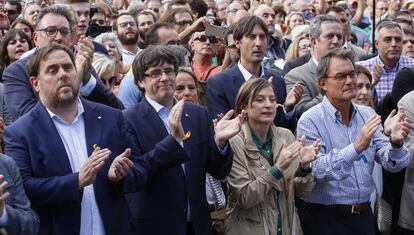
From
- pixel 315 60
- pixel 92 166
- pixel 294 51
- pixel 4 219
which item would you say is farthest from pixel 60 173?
pixel 294 51

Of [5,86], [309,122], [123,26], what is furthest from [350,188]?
[123,26]

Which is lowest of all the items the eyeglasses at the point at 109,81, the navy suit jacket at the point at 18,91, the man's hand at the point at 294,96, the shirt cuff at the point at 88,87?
the man's hand at the point at 294,96

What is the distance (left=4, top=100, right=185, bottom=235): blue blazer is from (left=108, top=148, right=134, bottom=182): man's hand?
0.12 m

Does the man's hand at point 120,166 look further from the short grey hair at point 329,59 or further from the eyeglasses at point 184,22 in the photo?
the eyeglasses at point 184,22

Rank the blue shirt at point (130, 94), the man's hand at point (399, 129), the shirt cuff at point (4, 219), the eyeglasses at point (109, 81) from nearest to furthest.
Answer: the shirt cuff at point (4, 219) → the man's hand at point (399, 129) → the blue shirt at point (130, 94) → the eyeglasses at point (109, 81)

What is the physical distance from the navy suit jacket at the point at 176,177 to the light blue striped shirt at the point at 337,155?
2.57 ft

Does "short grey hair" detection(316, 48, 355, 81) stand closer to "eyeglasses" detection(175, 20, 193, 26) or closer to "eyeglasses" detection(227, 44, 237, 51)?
"eyeglasses" detection(227, 44, 237, 51)

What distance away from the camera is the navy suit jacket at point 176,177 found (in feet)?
17.1

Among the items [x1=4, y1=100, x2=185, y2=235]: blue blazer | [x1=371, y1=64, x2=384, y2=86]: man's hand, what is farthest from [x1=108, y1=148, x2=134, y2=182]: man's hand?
[x1=371, y1=64, x2=384, y2=86]: man's hand

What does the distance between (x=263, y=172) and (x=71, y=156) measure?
4.90 ft

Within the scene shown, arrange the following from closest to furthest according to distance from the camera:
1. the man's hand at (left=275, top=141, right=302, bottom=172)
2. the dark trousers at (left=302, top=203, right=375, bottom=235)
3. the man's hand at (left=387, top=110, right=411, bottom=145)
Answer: the man's hand at (left=275, top=141, right=302, bottom=172) < the man's hand at (left=387, top=110, right=411, bottom=145) < the dark trousers at (left=302, top=203, right=375, bottom=235)

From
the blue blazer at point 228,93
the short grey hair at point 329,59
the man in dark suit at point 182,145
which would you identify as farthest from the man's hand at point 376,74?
the man in dark suit at point 182,145

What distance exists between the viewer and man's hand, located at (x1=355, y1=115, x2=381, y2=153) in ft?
18.2

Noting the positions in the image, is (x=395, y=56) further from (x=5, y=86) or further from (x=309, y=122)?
(x=5, y=86)
